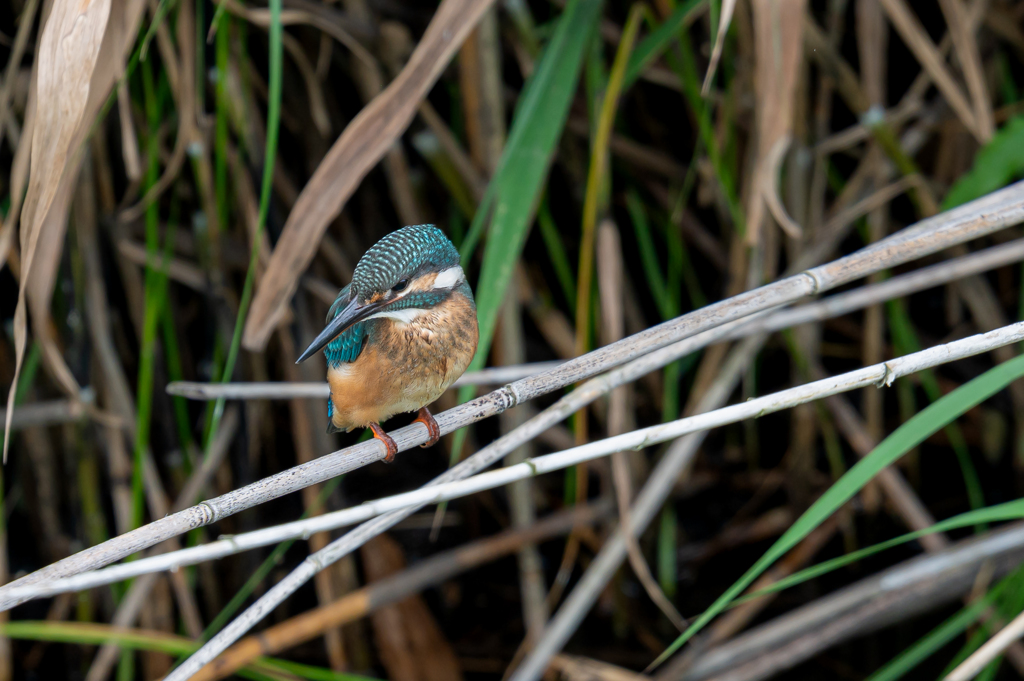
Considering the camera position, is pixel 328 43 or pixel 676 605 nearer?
pixel 328 43

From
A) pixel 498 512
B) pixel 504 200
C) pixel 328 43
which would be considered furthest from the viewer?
pixel 498 512

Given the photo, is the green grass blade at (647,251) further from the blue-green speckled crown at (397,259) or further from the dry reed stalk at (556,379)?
the blue-green speckled crown at (397,259)

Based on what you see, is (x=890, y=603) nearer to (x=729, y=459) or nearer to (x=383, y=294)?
(x=729, y=459)

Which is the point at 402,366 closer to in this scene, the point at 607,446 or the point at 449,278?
the point at 449,278

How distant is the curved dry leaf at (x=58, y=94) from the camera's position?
1.13m

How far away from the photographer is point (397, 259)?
108 centimetres

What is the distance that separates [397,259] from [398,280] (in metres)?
0.03

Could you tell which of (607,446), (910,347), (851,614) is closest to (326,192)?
(607,446)

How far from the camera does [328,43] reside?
202cm

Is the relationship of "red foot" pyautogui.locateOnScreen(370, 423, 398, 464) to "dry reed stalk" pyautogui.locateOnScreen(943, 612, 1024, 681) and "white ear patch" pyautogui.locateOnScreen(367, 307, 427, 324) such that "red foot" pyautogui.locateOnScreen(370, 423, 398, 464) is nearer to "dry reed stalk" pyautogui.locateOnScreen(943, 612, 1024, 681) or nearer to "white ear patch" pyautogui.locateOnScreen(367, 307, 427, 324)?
"white ear patch" pyautogui.locateOnScreen(367, 307, 427, 324)

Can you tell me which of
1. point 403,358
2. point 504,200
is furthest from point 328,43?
point 403,358

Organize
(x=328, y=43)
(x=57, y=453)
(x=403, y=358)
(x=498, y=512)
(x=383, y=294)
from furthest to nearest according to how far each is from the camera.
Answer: (x=498, y=512) < (x=57, y=453) < (x=328, y=43) < (x=403, y=358) < (x=383, y=294)

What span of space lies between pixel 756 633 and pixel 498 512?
3.08 feet

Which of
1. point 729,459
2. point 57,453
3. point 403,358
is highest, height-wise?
point 57,453
